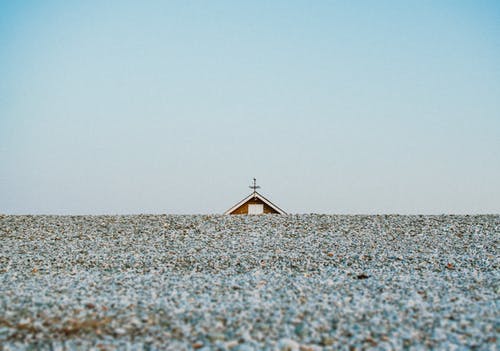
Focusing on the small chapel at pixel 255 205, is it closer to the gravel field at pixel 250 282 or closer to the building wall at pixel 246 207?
the building wall at pixel 246 207

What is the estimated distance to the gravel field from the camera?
709 centimetres

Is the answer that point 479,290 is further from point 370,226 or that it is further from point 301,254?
point 370,226

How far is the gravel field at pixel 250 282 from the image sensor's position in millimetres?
7086

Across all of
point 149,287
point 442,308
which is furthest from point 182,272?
point 442,308

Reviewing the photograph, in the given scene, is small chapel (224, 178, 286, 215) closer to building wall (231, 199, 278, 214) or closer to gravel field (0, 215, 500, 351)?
building wall (231, 199, 278, 214)

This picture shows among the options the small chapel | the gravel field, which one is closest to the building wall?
the small chapel

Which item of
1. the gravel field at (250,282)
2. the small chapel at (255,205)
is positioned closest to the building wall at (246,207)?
the small chapel at (255,205)

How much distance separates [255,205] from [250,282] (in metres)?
19.4

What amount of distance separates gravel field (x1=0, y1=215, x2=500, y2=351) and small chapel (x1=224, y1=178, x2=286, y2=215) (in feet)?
25.3

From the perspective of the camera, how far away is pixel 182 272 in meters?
13.2

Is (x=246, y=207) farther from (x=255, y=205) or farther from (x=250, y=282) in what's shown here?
(x=250, y=282)

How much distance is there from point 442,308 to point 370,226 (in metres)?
11.8

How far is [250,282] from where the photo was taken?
37.2 feet

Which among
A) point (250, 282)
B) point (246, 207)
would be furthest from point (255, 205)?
point (250, 282)
